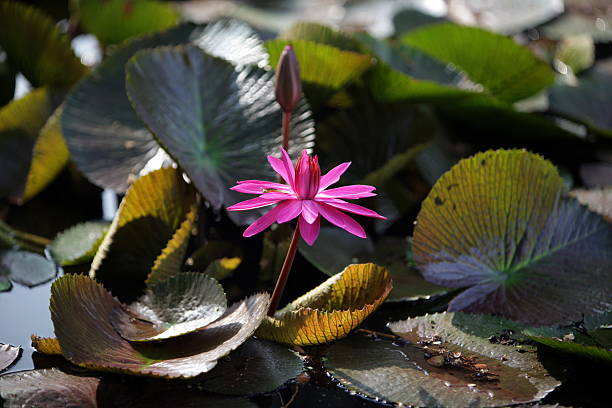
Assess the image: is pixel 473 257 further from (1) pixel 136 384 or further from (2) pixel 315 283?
(1) pixel 136 384

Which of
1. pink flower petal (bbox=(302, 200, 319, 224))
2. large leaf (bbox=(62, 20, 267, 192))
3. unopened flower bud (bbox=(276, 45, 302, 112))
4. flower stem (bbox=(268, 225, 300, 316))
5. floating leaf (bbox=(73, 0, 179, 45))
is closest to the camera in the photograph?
pink flower petal (bbox=(302, 200, 319, 224))

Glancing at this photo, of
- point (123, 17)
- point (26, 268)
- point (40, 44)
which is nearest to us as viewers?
point (26, 268)

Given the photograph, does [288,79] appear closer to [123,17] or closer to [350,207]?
[350,207]

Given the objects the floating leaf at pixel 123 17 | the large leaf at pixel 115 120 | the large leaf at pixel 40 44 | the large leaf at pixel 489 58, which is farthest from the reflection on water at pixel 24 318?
the large leaf at pixel 489 58

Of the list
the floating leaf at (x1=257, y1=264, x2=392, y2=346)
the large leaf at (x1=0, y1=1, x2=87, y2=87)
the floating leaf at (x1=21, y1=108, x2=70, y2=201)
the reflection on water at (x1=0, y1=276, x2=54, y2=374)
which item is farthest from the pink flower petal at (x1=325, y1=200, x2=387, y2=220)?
the large leaf at (x1=0, y1=1, x2=87, y2=87)

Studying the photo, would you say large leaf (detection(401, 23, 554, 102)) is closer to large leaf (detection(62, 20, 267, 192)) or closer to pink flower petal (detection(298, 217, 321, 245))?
large leaf (detection(62, 20, 267, 192))

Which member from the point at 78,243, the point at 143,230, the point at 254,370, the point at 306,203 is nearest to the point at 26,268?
the point at 78,243
